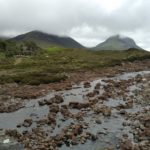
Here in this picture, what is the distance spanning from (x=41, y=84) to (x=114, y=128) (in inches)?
1339

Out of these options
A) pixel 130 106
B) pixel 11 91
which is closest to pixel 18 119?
pixel 130 106

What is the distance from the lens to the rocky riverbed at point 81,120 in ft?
111

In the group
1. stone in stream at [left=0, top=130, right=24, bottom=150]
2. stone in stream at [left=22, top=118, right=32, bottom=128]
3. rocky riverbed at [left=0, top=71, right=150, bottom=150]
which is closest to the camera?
stone in stream at [left=0, top=130, right=24, bottom=150]

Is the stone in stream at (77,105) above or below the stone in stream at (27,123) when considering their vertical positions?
above

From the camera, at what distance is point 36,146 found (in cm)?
3300

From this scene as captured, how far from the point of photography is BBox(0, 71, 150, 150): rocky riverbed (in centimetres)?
3369

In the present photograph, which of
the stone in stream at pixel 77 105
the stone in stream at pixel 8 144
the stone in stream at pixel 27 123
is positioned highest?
the stone in stream at pixel 77 105

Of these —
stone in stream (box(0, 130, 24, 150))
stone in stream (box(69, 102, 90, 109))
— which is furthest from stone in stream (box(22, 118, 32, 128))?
stone in stream (box(69, 102, 90, 109))

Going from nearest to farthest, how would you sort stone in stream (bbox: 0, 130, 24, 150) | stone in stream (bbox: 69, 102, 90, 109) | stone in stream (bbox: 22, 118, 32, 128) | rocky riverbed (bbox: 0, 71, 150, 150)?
stone in stream (bbox: 0, 130, 24, 150) → rocky riverbed (bbox: 0, 71, 150, 150) → stone in stream (bbox: 22, 118, 32, 128) → stone in stream (bbox: 69, 102, 90, 109)

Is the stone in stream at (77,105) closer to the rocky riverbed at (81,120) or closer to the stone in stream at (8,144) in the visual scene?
the rocky riverbed at (81,120)

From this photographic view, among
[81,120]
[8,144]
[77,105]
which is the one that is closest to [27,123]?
[81,120]

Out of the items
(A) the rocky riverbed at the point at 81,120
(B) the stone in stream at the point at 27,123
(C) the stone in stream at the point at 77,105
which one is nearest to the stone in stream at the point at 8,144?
(A) the rocky riverbed at the point at 81,120

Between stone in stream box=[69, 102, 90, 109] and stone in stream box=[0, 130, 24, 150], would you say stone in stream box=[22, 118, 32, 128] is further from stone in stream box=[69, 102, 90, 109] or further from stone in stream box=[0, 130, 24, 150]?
stone in stream box=[69, 102, 90, 109]

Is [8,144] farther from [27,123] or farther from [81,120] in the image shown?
[81,120]
